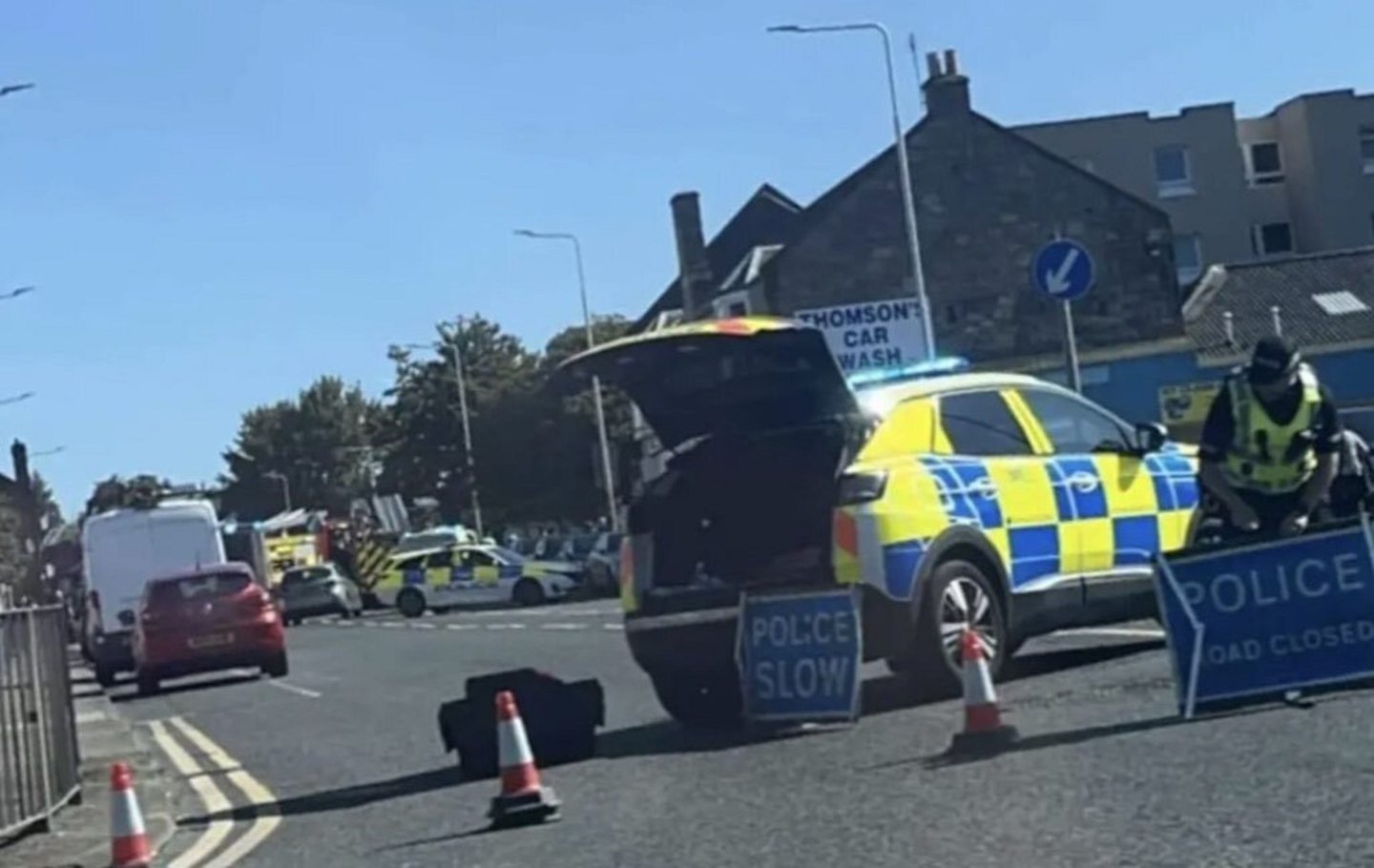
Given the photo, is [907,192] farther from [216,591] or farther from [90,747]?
[90,747]

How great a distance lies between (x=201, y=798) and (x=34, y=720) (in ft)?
4.34

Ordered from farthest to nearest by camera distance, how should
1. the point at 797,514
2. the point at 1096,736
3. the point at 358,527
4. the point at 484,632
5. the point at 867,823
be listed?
the point at 358,527
the point at 484,632
the point at 797,514
the point at 1096,736
the point at 867,823

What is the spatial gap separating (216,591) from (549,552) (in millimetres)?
32791

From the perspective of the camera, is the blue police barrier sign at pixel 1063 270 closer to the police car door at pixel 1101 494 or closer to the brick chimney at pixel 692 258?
the police car door at pixel 1101 494

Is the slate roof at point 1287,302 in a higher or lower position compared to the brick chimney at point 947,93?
lower

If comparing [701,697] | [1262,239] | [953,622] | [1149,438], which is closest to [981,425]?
[1149,438]

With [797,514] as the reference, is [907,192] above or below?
above

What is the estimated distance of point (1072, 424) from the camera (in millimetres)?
15344

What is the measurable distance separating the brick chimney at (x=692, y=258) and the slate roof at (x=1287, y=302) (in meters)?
13.8

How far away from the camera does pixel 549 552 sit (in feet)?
205

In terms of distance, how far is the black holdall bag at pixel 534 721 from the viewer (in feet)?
44.1

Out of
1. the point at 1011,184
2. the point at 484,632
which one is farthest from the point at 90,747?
the point at 1011,184

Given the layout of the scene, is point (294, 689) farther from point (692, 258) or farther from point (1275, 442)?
point (692, 258)

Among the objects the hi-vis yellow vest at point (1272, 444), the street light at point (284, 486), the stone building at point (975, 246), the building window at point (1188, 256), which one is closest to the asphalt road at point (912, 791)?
the hi-vis yellow vest at point (1272, 444)
